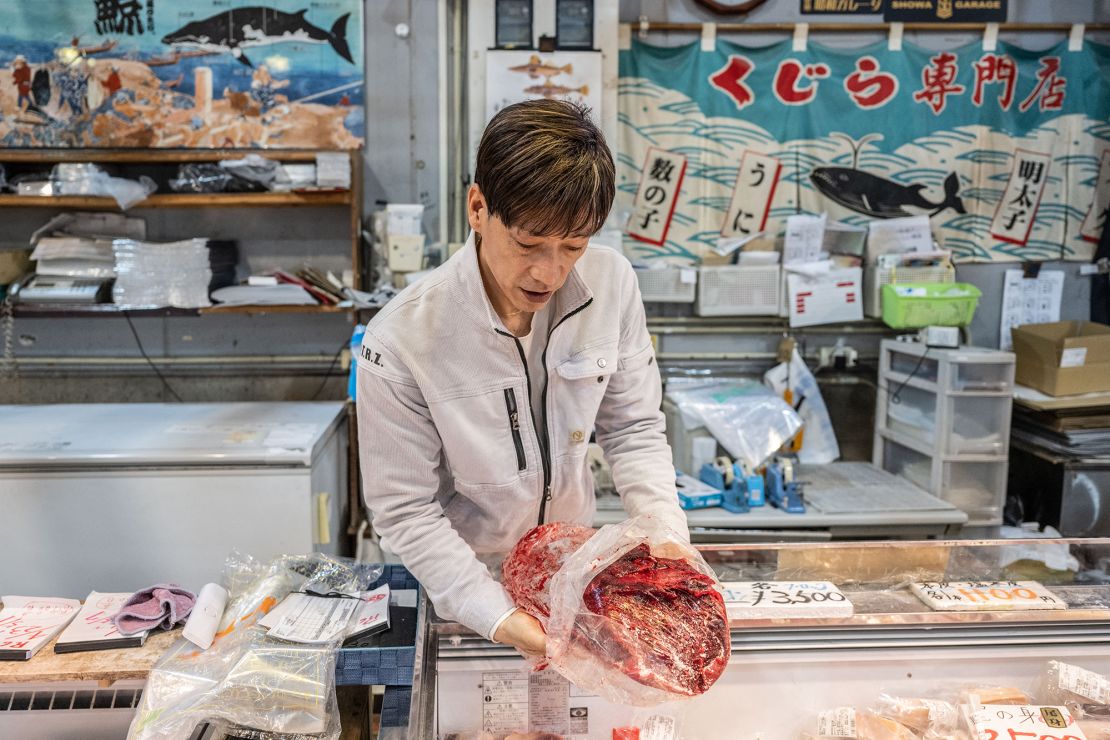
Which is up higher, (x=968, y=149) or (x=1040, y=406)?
(x=968, y=149)

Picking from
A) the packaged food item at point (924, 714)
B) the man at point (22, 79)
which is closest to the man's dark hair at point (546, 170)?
the packaged food item at point (924, 714)

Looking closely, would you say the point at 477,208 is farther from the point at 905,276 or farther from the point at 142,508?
the point at 905,276

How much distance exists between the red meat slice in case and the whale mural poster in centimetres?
275

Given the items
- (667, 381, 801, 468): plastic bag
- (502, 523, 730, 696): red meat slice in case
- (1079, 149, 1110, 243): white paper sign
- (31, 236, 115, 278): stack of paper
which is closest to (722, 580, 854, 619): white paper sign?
(502, 523, 730, 696): red meat slice in case

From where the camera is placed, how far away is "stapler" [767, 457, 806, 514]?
113 inches

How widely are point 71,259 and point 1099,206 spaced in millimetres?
4675

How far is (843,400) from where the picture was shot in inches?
149

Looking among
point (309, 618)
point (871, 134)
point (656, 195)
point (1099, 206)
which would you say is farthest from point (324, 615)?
point (1099, 206)

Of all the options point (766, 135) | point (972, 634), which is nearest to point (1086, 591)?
point (972, 634)

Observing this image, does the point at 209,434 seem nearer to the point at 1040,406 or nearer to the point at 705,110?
the point at 705,110

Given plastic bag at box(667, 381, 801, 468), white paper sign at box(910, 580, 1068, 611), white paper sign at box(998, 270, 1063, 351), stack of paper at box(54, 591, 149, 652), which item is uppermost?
white paper sign at box(998, 270, 1063, 351)

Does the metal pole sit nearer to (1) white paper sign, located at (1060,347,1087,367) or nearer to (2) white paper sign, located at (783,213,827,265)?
(2) white paper sign, located at (783,213,827,265)

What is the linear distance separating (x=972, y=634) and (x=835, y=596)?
0.21 meters

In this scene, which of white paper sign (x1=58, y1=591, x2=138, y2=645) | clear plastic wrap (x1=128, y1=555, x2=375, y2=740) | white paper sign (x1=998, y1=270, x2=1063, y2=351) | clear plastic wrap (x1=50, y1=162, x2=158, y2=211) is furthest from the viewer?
white paper sign (x1=998, y1=270, x2=1063, y2=351)
